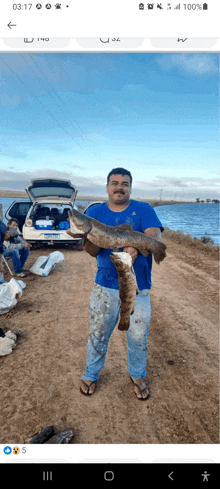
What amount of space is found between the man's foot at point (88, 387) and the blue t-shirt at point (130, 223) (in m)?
1.20

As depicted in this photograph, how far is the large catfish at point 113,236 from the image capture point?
2.12m

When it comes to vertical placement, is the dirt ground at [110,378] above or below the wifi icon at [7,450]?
below

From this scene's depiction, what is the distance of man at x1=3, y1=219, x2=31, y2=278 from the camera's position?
22.8ft

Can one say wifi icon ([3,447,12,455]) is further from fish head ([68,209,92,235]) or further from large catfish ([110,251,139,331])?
fish head ([68,209,92,235])

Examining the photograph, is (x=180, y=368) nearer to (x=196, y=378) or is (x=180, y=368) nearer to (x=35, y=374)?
(x=196, y=378)

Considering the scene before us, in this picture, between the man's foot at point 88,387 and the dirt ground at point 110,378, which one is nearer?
the dirt ground at point 110,378

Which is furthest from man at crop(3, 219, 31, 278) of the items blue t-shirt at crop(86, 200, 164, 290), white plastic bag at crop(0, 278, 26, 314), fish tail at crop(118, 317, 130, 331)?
fish tail at crop(118, 317, 130, 331)

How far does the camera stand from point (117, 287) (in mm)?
Answer: 2479

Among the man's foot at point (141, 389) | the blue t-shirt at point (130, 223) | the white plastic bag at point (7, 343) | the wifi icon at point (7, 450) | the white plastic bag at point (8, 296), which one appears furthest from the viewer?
the white plastic bag at point (8, 296)

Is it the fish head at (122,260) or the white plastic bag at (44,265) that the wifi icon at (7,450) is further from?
the white plastic bag at (44,265)

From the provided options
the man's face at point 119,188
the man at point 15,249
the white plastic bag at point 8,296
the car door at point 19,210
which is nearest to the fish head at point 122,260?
the man's face at point 119,188
